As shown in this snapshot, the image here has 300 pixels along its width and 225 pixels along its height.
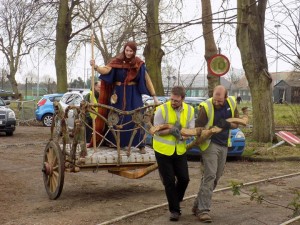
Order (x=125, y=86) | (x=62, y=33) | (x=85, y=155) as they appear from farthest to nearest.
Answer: (x=62, y=33) → (x=125, y=86) → (x=85, y=155)

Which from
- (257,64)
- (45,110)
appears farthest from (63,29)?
(257,64)

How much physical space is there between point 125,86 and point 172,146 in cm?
213

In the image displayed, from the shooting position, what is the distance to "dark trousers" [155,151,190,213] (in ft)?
21.5

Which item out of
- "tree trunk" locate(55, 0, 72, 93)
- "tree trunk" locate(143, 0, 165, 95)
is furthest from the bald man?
"tree trunk" locate(55, 0, 72, 93)

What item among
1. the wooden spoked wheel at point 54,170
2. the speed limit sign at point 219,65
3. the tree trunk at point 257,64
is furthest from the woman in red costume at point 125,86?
the tree trunk at point 257,64

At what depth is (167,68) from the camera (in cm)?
3272

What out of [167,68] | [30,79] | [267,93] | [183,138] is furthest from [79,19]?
[183,138]

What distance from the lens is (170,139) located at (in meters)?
6.57

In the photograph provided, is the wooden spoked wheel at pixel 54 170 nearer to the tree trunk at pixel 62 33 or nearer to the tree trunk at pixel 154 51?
the tree trunk at pixel 154 51

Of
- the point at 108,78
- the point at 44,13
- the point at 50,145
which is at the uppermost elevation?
the point at 44,13

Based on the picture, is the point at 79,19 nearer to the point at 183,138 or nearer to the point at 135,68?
the point at 135,68

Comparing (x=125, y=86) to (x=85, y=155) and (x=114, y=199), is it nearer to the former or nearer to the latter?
(x=85, y=155)

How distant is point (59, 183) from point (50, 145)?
0.80m

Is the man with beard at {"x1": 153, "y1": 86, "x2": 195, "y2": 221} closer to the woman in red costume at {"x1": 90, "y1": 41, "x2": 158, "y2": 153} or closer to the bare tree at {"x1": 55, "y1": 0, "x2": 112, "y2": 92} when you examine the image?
the woman in red costume at {"x1": 90, "y1": 41, "x2": 158, "y2": 153}
